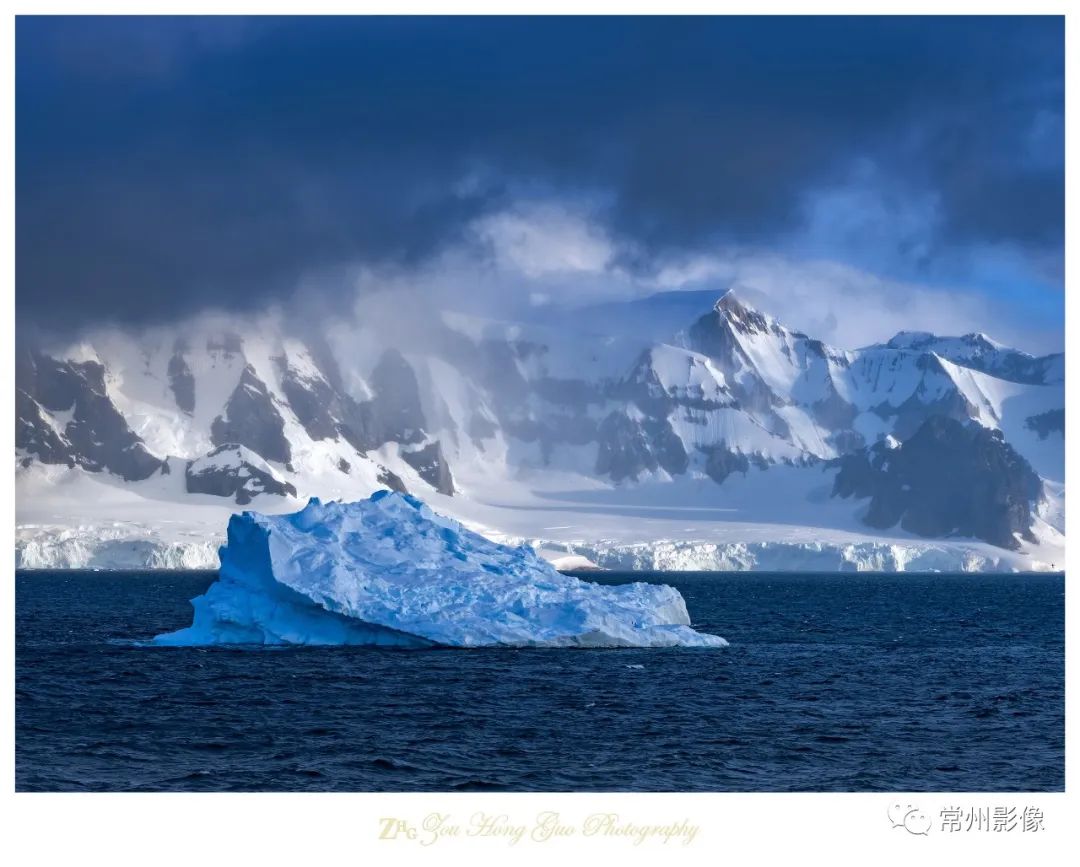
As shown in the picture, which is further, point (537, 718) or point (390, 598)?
point (390, 598)

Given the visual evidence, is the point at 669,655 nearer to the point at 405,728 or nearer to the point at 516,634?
the point at 516,634

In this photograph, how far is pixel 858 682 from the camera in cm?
6159

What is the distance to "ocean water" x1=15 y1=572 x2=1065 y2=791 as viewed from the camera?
3950cm

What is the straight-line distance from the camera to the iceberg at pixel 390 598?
69.0 meters

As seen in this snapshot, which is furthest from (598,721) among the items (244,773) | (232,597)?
(232,597)

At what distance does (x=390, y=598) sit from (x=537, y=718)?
22.4m

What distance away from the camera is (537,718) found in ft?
159
